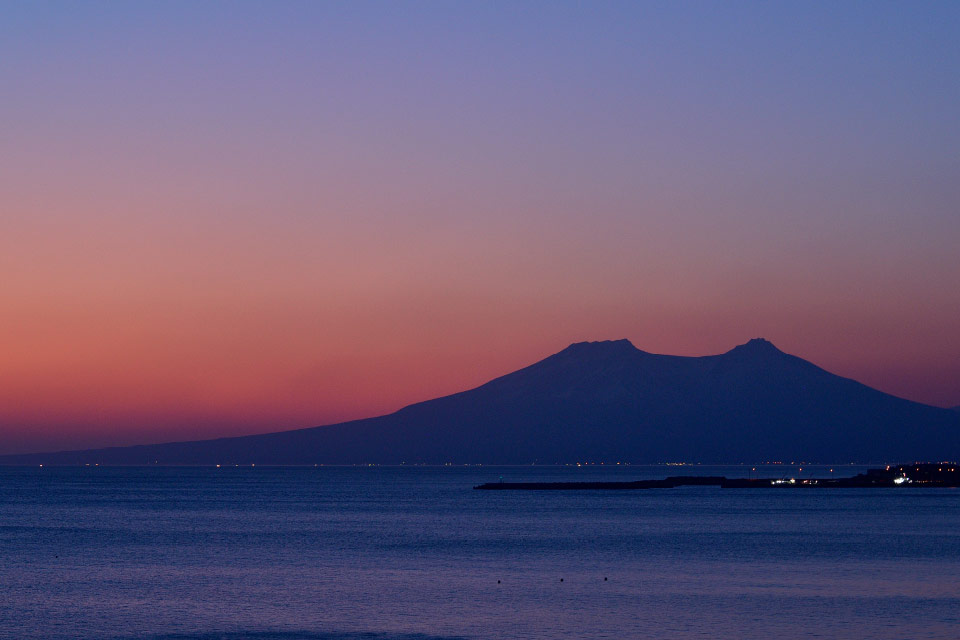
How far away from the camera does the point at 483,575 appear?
4972 cm

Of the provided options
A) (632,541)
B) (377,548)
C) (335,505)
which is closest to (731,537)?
(632,541)

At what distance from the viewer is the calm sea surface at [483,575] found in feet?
118

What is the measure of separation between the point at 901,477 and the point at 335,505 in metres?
88.1

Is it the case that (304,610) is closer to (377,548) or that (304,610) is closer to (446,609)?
(446,609)

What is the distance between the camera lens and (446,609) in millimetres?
39281

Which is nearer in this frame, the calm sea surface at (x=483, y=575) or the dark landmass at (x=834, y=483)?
the calm sea surface at (x=483, y=575)

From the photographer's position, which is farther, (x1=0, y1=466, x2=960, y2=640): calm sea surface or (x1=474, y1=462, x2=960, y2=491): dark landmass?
(x1=474, y1=462, x2=960, y2=491): dark landmass

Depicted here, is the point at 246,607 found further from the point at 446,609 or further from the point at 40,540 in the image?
the point at 40,540

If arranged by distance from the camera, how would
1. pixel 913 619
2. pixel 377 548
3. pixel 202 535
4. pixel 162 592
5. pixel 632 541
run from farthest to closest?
pixel 202 535, pixel 632 541, pixel 377 548, pixel 162 592, pixel 913 619

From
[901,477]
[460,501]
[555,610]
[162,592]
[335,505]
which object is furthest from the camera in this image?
[901,477]

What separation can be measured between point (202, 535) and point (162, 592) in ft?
99.6

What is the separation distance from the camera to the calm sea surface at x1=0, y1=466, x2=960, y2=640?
118 feet

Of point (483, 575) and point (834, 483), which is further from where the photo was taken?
point (834, 483)

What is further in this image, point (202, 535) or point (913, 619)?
point (202, 535)
